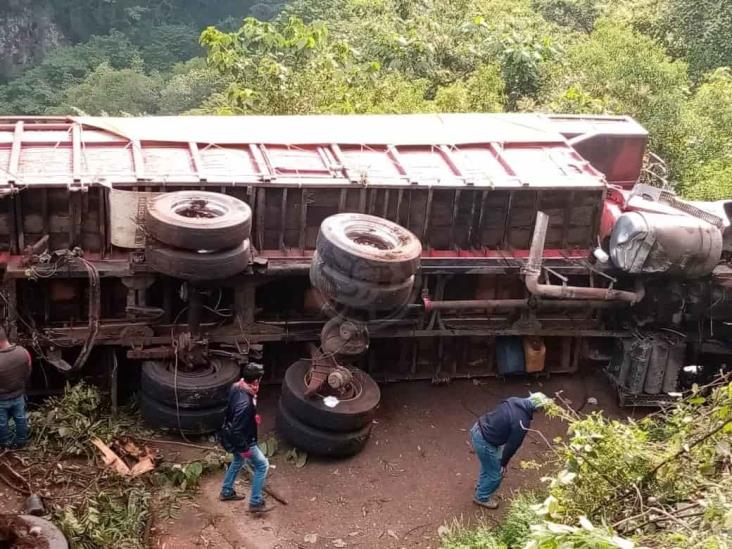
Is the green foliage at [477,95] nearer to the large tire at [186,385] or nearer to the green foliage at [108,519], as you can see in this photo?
the large tire at [186,385]

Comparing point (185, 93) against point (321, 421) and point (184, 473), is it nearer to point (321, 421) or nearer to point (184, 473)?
point (321, 421)

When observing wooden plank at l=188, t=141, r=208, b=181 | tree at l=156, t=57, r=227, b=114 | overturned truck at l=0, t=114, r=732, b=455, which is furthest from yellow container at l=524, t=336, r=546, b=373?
tree at l=156, t=57, r=227, b=114

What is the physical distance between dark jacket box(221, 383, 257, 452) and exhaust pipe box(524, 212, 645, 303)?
3.40 meters

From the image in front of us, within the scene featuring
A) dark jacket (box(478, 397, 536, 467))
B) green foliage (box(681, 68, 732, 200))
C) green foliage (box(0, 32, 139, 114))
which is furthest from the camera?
green foliage (box(0, 32, 139, 114))

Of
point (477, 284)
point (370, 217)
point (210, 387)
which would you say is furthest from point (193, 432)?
point (477, 284)

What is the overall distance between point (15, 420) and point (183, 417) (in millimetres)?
1479

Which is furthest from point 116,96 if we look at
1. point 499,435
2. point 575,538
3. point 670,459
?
point 575,538

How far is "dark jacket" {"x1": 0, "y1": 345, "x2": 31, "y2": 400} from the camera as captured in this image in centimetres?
716

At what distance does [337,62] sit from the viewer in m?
16.8

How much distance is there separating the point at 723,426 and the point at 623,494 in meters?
0.79

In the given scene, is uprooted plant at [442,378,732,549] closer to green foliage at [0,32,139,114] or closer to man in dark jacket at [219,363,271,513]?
man in dark jacket at [219,363,271,513]

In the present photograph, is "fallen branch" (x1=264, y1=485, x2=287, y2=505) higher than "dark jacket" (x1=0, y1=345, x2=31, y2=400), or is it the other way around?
"dark jacket" (x1=0, y1=345, x2=31, y2=400)

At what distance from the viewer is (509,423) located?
729 cm

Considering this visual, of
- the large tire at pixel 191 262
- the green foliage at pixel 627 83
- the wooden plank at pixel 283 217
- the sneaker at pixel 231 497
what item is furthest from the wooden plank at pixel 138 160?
the green foliage at pixel 627 83
